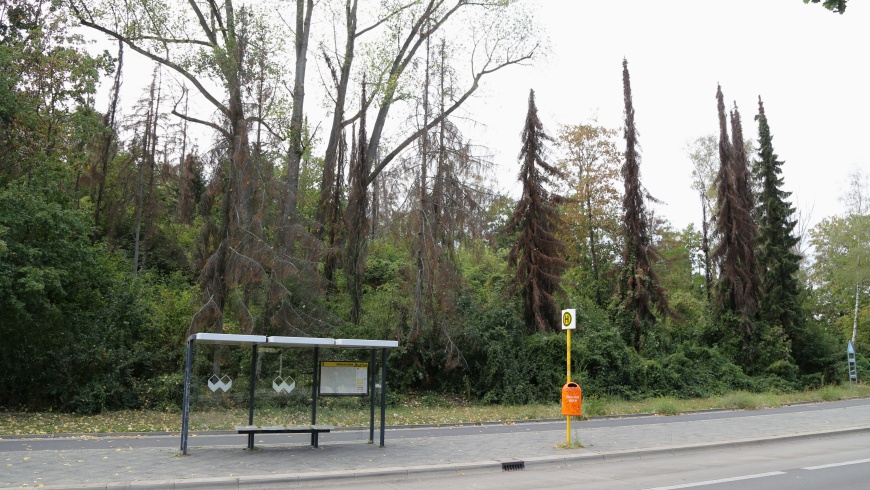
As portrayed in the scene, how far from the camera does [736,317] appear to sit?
134 feet

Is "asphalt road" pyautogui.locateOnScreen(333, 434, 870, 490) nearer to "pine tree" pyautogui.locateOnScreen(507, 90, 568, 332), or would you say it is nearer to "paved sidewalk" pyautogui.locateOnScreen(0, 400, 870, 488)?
"paved sidewalk" pyautogui.locateOnScreen(0, 400, 870, 488)

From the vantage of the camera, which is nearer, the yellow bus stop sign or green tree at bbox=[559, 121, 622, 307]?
the yellow bus stop sign

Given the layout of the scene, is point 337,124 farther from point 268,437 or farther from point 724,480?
point 724,480

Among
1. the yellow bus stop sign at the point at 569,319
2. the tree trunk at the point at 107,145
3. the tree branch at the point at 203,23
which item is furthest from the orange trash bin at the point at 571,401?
the tree trunk at the point at 107,145

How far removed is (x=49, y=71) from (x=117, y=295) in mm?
8136

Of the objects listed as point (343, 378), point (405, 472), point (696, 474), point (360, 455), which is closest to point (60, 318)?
point (343, 378)

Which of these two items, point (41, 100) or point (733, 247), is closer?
point (41, 100)

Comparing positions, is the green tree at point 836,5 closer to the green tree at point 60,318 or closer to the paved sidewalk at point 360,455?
the paved sidewalk at point 360,455

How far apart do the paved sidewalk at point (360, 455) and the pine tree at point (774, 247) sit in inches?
966

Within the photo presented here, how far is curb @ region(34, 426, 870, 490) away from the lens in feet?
31.2

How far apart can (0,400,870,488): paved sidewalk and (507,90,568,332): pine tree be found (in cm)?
1268

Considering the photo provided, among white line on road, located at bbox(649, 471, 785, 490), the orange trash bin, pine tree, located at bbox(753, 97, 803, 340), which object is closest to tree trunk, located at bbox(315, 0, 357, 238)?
the orange trash bin

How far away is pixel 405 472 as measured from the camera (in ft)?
36.2

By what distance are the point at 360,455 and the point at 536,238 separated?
21.1 m
